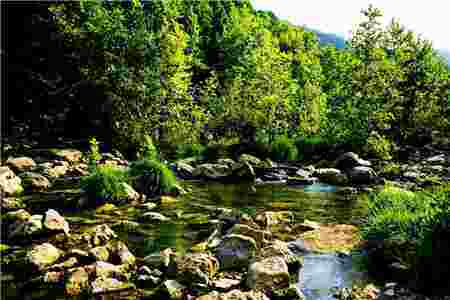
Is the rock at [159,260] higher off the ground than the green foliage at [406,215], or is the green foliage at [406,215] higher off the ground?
the green foliage at [406,215]

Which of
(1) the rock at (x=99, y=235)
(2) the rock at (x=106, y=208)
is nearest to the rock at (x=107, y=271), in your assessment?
(1) the rock at (x=99, y=235)

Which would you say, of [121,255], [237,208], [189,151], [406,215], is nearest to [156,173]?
[237,208]

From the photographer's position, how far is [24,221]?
1082cm

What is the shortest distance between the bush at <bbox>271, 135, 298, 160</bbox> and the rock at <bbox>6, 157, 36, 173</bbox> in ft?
39.8

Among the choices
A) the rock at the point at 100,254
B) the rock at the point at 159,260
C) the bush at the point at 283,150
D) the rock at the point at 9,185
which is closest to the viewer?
the rock at the point at 159,260

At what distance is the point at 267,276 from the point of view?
765 cm

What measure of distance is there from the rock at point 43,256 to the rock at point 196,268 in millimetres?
2297

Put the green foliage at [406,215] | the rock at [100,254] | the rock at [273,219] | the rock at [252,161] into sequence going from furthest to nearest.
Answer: the rock at [252,161]
the rock at [273,219]
the rock at [100,254]
the green foliage at [406,215]

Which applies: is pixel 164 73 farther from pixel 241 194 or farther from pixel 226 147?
pixel 241 194

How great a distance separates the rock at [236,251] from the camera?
28.4ft

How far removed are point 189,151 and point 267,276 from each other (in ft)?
65.4

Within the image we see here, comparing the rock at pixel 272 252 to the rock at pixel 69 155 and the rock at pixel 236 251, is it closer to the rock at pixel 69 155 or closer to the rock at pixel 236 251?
the rock at pixel 236 251

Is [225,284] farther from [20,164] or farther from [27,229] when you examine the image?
[20,164]

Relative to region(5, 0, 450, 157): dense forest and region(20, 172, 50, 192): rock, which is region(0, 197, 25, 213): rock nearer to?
region(20, 172, 50, 192): rock
